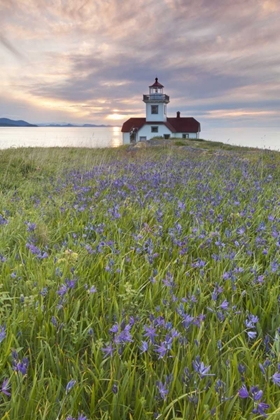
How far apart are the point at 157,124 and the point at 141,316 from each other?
51.3 metres

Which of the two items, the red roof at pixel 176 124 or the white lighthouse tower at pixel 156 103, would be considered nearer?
the white lighthouse tower at pixel 156 103

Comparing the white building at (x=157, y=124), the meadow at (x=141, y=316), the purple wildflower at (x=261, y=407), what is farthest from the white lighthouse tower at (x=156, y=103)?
the purple wildflower at (x=261, y=407)

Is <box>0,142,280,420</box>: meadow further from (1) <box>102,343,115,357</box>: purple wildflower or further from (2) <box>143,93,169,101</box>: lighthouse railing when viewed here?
(2) <box>143,93,169,101</box>: lighthouse railing

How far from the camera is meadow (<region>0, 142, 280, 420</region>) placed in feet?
4.41

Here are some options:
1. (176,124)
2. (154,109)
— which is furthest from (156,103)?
(176,124)

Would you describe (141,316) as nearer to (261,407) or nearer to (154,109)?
(261,407)

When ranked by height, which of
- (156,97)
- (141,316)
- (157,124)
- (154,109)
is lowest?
(141,316)

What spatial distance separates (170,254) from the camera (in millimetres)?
2893

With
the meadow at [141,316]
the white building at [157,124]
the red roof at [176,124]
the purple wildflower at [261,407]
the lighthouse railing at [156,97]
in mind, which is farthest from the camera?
the red roof at [176,124]

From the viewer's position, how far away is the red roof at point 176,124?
175 ft

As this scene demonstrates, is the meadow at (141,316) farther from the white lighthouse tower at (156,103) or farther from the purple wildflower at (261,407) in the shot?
the white lighthouse tower at (156,103)

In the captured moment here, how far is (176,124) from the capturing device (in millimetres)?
56000

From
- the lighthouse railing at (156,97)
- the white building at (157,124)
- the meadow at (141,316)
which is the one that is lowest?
the meadow at (141,316)

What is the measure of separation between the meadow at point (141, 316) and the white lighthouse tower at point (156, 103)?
47.3 metres
